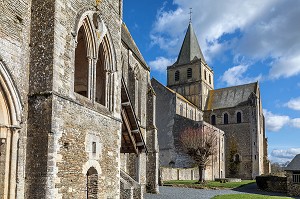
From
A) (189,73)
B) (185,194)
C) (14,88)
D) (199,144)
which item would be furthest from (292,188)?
(189,73)

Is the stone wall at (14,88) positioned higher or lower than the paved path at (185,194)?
higher

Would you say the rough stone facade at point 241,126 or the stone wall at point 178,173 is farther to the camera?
the rough stone facade at point 241,126

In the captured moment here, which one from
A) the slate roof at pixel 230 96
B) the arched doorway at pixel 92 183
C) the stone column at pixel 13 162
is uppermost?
the slate roof at pixel 230 96

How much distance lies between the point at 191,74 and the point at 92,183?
4555cm

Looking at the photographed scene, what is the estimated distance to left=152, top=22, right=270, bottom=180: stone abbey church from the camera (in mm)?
40250

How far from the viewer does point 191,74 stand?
53.3 m

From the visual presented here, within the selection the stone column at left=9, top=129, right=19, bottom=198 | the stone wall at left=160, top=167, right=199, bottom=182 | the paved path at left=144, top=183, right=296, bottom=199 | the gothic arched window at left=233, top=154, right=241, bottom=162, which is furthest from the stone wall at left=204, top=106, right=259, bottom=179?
the stone column at left=9, top=129, right=19, bottom=198

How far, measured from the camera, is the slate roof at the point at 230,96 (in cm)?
5169

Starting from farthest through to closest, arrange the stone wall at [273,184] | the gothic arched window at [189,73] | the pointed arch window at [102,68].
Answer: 1. the gothic arched window at [189,73]
2. the stone wall at [273,184]
3. the pointed arch window at [102,68]

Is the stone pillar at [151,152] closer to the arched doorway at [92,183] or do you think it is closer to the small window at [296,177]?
the small window at [296,177]

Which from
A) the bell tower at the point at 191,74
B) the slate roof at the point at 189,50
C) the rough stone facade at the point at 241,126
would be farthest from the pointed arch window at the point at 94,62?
the slate roof at the point at 189,50

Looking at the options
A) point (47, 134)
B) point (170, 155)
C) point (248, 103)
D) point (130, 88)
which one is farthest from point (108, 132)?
point (248, 103)

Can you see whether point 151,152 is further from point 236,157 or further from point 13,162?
point 236,157

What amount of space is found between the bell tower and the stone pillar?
99.7 feet
